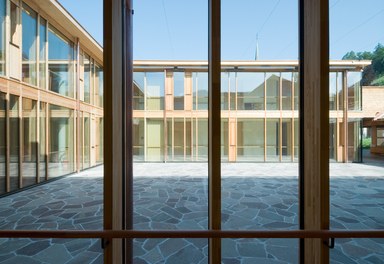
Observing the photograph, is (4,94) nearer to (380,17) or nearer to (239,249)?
(239,249)

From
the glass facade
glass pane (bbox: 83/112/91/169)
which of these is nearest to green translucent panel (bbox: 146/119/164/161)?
the glass facade

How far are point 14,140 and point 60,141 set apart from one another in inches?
108

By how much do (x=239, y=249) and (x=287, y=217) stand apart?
78.2 inches

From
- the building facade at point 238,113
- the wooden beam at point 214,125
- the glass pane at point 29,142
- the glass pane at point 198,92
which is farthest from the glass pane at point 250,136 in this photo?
the wooden beam at point 214,125

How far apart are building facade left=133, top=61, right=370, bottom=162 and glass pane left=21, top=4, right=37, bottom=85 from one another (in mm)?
7252

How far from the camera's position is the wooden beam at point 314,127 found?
5.70 ft

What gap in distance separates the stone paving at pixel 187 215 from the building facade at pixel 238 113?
5850 millimetres

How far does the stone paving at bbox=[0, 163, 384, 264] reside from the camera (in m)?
3.91

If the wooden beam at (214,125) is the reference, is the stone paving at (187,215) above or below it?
below

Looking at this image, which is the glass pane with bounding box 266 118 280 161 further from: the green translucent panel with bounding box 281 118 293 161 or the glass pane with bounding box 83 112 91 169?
the glass pane with bounding box 83 112 91 169

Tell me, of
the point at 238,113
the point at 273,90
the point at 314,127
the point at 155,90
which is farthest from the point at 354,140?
the point at 314,127

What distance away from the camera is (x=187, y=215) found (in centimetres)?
579

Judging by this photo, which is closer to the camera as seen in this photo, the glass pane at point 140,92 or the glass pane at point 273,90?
the glass pane at point 140,92

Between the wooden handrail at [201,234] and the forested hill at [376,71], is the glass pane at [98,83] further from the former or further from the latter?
the forested hill at [376,71]
